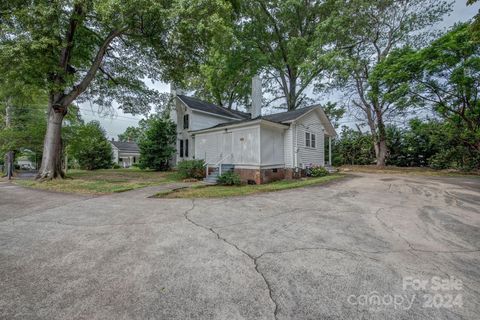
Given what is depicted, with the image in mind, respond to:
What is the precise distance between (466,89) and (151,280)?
18.9m

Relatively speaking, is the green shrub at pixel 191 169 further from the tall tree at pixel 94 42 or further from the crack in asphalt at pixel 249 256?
the crack in asphalt at pixel 249 256

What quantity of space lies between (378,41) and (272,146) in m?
15.7

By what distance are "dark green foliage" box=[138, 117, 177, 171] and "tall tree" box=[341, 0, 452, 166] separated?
1560 cm

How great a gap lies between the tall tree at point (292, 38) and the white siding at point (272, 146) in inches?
319

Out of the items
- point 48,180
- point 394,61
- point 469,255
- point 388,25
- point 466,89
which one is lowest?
point 469,255

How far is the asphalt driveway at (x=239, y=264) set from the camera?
1791 millimetres

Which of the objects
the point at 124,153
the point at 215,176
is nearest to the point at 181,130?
the point at 215,176

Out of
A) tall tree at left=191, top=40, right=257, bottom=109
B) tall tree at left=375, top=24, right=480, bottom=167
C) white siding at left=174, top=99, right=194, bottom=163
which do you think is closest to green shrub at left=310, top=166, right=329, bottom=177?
tall tree at left=375, top=24, right=480, bottom=167

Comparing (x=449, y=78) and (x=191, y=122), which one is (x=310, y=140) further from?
(x=449, y=78)

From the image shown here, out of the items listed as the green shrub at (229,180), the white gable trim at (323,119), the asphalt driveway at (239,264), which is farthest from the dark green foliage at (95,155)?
the asphalt driveway at (239,264)

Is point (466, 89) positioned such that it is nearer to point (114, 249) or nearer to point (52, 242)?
point (114, 249)

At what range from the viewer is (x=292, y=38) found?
57.8 ft

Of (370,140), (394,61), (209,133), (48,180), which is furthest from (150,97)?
(370,140)

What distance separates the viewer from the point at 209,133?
43.3ft
